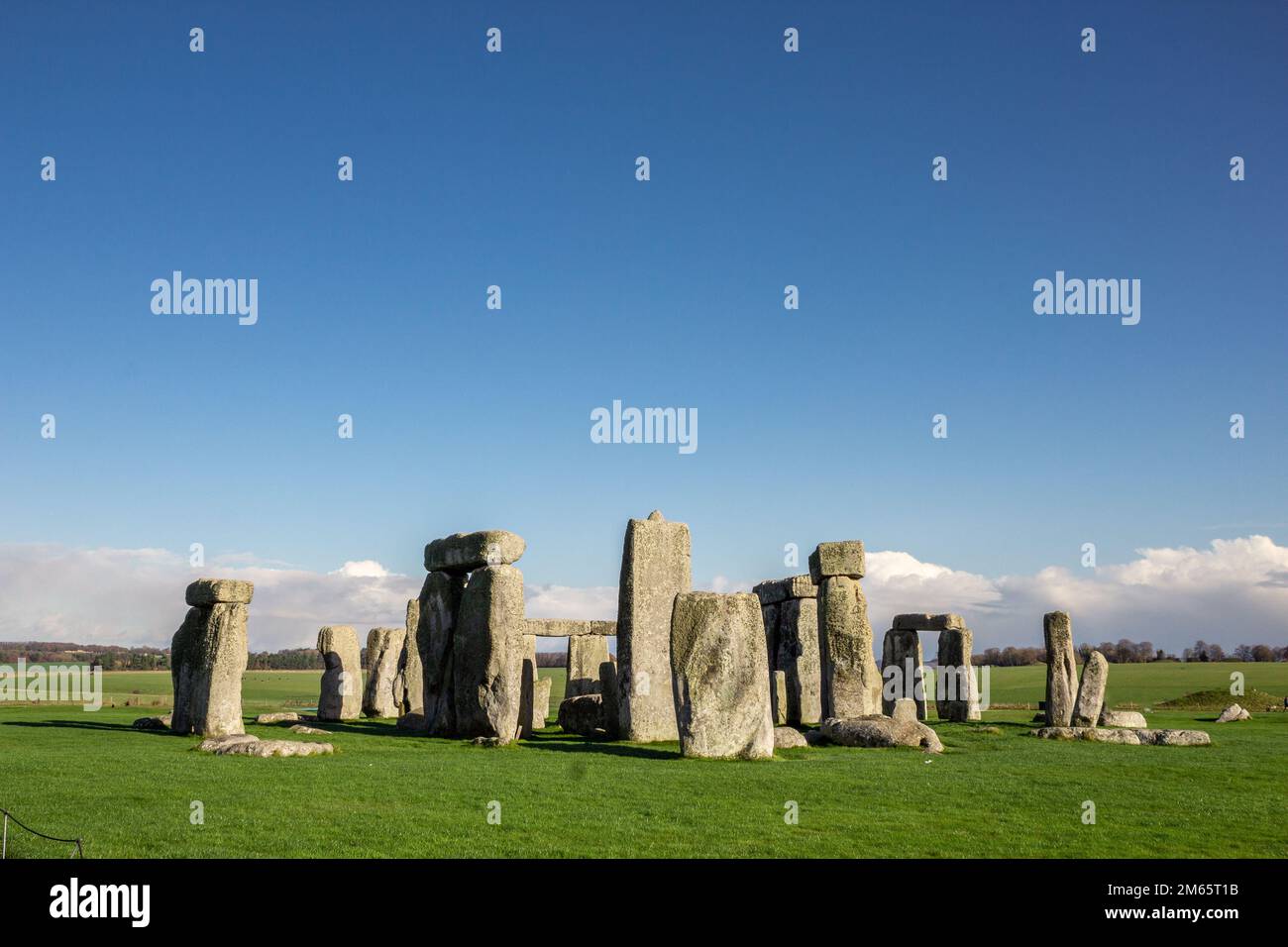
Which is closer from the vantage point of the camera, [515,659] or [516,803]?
[516,803]

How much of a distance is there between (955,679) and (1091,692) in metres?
5.84

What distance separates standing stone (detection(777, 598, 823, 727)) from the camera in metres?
22.7

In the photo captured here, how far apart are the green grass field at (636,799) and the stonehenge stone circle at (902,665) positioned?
1046 cm

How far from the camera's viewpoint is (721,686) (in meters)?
14.6

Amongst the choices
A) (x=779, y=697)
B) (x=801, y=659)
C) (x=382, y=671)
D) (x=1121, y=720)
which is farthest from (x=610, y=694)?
(x=1121, y=720)

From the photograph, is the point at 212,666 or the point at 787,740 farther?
the point at 212,666

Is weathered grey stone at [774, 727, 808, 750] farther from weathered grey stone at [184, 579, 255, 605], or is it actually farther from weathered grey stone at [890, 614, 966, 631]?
weathered grey stone at [890, 614, 966, 631]

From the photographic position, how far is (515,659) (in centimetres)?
1739

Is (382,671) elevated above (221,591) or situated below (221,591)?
below

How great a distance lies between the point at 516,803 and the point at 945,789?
4777 millimetres

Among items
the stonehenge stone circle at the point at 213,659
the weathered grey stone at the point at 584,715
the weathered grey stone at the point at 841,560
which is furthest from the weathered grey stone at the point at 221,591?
the weathered grey stone at the point at 841,560

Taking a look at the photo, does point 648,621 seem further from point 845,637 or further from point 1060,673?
point 1060,673
